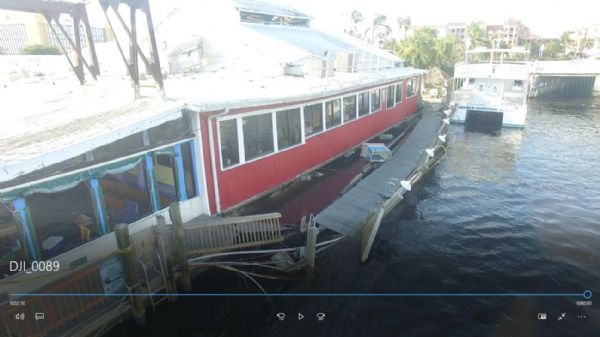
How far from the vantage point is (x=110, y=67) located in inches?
837

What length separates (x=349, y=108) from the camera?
17266 millimetres

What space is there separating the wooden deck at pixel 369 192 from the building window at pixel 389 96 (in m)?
2.44

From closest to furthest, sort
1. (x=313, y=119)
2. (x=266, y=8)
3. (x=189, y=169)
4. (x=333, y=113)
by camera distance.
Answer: (x=189, y=169) → (x=313, y=119) → (x=333, y=113) → (x=266, y=8)

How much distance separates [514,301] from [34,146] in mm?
11520

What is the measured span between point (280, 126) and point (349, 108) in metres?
5.79

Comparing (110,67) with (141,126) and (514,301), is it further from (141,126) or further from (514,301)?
(514,301)

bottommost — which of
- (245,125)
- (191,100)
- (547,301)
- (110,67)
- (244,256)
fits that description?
(547,301)

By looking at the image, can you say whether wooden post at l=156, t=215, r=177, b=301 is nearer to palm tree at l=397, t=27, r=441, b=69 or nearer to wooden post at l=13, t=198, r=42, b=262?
wooden post at l=13, t=198, r=42, b=262

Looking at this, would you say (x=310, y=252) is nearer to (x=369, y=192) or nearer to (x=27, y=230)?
(x=369, y=192)

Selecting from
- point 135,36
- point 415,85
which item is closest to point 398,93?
point 415,85

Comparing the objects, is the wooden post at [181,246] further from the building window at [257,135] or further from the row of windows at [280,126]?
the building window at [257,135]

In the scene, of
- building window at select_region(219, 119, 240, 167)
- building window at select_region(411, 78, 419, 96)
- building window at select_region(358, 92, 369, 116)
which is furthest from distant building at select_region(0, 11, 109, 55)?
building window at select_region(219, 119, 240, 167)

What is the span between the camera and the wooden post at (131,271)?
7.46 metres

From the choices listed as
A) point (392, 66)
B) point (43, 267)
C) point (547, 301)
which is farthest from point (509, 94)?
point (43, 267)
